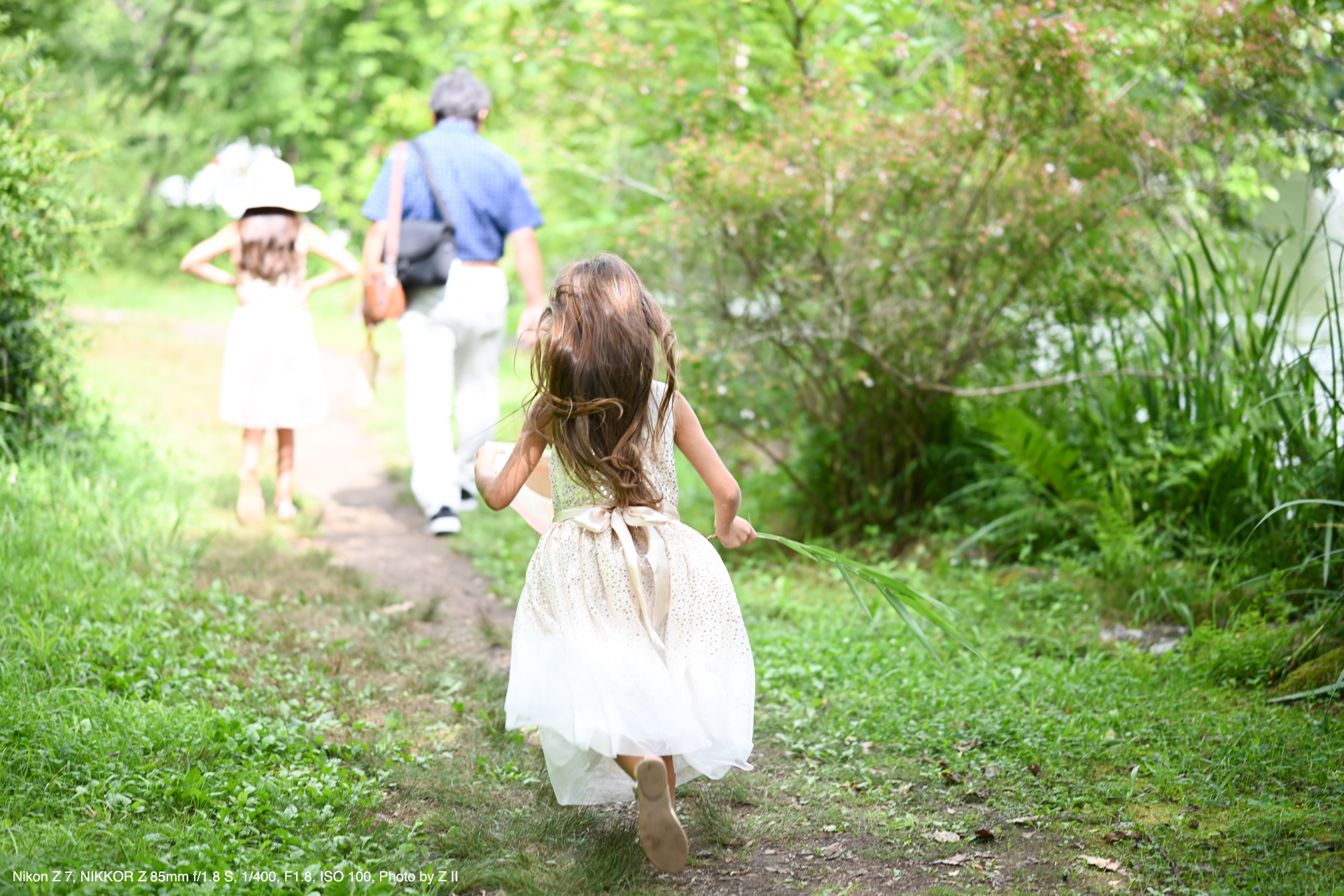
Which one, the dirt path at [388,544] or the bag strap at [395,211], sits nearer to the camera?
the dirt path at [388,544]

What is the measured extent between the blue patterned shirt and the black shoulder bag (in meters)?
0.07

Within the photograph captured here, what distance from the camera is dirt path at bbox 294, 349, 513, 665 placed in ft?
16.2

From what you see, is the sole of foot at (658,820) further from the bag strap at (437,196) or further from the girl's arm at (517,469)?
the bag strap at (437,196)

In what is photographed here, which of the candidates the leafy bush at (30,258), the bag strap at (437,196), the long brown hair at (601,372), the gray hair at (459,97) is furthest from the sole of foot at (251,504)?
the long brown hair at (601,372)

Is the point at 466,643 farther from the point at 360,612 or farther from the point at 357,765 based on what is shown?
the point at 357,765

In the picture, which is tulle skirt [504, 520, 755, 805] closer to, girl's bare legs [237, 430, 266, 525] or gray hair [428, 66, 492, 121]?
girl's bare legs [237, 430, 266, 525]

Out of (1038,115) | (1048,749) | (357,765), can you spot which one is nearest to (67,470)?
(357,765)

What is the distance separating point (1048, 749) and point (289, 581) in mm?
3289

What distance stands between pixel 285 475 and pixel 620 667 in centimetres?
385

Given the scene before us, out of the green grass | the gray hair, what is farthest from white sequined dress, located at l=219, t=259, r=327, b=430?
the gray hair

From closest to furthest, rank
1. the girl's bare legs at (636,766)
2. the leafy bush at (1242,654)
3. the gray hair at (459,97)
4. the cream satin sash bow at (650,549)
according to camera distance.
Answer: the girl's bare legs at (636,766) → the cream satin sash bow at (650,549) → the leafy bush at (1242,654) → the gray hair at (459,97)

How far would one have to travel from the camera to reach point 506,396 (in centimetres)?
998

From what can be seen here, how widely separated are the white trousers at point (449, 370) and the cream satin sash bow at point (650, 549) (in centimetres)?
284

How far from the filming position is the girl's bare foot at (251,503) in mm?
5777
